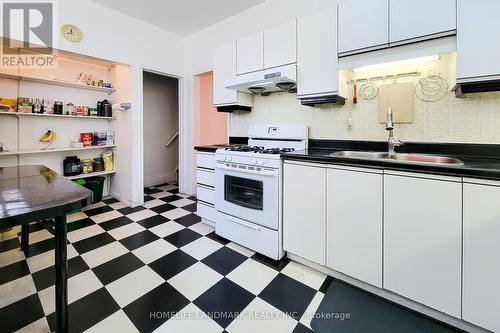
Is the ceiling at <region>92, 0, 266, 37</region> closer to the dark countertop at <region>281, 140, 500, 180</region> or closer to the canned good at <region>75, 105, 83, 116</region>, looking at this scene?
the canned good at <region>75, 105, 83, 116</region>

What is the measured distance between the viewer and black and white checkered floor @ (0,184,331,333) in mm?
1295

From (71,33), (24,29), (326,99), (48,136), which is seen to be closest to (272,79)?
(326,99)

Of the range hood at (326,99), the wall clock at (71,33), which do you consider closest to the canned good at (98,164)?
the wall clock at (71,33)

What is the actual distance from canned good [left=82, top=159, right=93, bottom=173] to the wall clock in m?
1.60

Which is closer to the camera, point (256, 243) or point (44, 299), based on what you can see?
point (44, 299)

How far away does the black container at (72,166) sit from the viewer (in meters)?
3.12

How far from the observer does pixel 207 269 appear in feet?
5.88

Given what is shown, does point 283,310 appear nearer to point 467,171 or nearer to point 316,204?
point 316,204

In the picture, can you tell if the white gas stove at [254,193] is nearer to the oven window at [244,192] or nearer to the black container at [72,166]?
the oven window at [244,192]

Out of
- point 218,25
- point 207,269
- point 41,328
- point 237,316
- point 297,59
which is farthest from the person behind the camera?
point 218,25

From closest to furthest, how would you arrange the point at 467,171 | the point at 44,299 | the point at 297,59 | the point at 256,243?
the point at 467,171 < the point at 44,299 < the point at 256,243 < the point at 297,59

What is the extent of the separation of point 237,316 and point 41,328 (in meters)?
1.07

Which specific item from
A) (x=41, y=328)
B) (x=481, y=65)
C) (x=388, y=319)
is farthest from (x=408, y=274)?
(x=41, y=328)

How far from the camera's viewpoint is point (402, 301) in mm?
1411
